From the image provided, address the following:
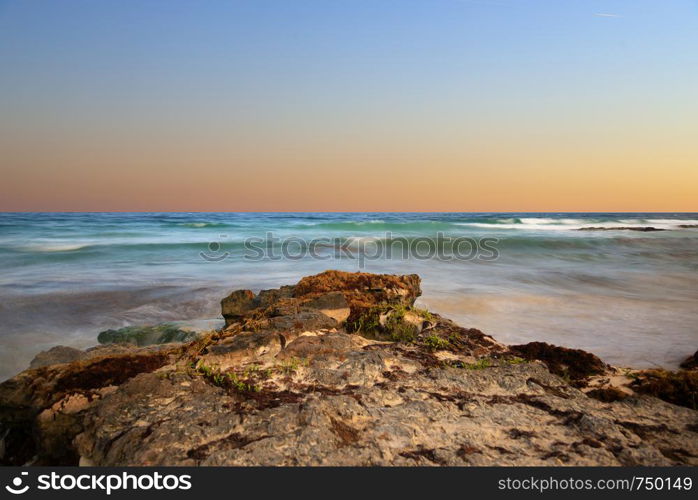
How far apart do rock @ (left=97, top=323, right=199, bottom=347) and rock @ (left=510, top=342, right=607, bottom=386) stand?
4.03 m

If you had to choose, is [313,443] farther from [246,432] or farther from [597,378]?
[597,378]

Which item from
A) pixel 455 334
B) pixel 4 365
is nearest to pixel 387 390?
pixel 455 334

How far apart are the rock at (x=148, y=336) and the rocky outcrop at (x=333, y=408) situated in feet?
8.54

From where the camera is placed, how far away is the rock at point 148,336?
A: 5.32 m

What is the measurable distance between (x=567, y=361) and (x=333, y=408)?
1884 mm

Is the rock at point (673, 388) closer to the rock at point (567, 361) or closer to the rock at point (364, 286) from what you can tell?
the rock at point (567, 361)

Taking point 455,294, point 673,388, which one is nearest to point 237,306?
point 673,388

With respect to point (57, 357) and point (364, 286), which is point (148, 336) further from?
point (364, 286)

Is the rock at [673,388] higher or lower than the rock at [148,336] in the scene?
higher

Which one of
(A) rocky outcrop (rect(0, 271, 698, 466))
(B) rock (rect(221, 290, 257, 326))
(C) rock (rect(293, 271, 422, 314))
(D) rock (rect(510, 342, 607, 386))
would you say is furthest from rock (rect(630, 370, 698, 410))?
(B) rock (rect(221, 290, 257, 326))

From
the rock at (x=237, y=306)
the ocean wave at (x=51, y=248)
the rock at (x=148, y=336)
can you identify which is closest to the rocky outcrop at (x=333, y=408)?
the rock at (x=237, y=306)

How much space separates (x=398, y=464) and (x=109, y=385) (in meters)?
1.67

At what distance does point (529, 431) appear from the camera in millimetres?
1946

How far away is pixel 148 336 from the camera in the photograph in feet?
17.8
